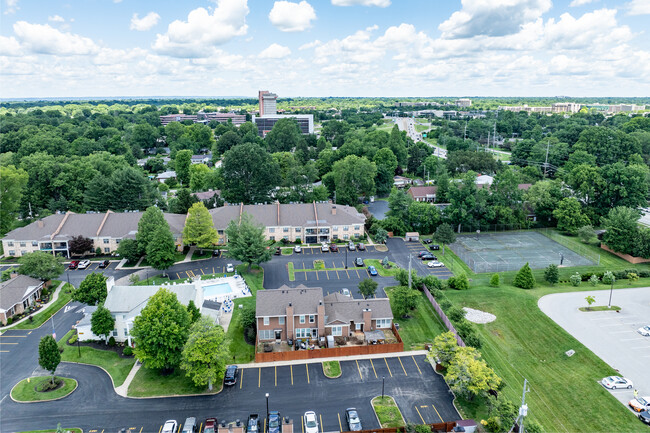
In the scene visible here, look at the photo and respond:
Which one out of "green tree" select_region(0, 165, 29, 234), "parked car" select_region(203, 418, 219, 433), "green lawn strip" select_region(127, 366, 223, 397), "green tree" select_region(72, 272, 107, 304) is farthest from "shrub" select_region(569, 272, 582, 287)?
"green tree" select_region(0, 165, 29, 234)

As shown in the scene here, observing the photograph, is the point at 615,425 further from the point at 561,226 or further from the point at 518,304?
the point at 561,226

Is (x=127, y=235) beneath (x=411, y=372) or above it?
above

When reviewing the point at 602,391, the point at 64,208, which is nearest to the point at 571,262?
the point at 602,391

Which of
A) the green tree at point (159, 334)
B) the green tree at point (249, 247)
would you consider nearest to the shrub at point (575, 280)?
the green tree at point (249, 247)

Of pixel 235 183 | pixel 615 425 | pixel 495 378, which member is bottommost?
pixel 615 425

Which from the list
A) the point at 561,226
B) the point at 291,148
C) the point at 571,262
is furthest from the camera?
the point at 291,148

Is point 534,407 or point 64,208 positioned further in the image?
point 64,208
